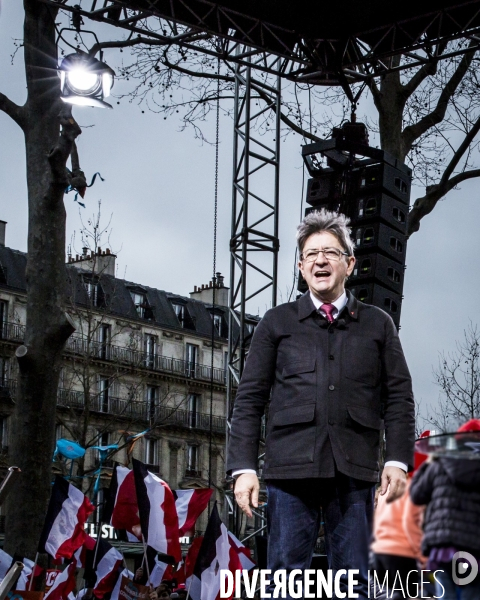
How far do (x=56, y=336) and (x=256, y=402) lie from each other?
19.7ft

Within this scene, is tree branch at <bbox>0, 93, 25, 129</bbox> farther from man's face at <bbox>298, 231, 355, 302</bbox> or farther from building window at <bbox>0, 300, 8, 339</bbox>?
building window at <bbox>0, 300, 8, 339</bbox>

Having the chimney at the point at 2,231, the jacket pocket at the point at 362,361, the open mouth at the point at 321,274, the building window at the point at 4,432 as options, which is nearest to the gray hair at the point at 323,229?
the open mouth at the point at 321,274

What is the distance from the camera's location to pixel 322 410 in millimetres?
4406

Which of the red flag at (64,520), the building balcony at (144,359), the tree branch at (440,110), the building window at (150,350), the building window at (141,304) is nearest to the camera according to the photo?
the red flag at (64,520)

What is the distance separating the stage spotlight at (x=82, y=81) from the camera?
1019 centimetres

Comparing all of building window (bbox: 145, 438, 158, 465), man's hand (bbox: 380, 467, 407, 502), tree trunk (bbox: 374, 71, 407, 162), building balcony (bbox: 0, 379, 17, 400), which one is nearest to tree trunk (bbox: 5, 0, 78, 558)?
tree trunk (bbox: 374, 71, 407, 162)

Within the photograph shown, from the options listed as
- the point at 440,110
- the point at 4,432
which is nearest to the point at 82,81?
the point at 440,110

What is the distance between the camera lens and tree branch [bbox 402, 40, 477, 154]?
16422 mm

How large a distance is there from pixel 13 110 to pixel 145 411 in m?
44.3

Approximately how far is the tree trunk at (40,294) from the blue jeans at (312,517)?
6.01 m

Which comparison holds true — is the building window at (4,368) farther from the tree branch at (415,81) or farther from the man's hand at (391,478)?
the man's hand at (391,478)

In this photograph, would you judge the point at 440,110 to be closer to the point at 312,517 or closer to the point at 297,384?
the point at 297,384

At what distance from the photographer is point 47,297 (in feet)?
34.0

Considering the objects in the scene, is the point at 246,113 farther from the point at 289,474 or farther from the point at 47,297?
the point at 289,474
